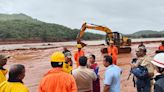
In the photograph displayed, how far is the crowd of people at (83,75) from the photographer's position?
4465 millimetres

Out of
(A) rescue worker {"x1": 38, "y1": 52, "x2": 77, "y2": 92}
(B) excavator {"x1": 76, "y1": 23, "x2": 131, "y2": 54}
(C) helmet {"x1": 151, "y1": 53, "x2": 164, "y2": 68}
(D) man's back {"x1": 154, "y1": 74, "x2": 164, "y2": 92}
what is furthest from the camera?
(B) excavator {"x1": 76, "y1": 23, "x2": 131, "y2": 54}

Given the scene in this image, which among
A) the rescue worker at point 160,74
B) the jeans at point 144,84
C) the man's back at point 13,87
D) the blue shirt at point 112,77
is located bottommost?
the jeans at point 144,84

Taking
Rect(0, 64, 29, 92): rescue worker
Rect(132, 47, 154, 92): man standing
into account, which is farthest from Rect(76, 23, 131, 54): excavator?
Rect(0, 64, 29, 92): rescue worker

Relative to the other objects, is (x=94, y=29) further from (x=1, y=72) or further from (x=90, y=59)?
(x=1, y=72)

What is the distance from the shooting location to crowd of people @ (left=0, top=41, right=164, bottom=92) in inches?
176

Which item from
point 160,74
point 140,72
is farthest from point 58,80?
point 140,72

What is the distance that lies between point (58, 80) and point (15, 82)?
886 millimetres

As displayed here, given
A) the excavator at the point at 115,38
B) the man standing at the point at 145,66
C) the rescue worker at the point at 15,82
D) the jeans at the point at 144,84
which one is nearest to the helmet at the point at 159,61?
the rescue worker at the point at 15,82

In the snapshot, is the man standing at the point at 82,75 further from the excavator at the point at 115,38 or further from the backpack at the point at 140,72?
the excavator at the point at 115,38

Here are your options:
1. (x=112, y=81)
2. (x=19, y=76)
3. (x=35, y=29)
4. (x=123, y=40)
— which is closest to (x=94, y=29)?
(x=123, y=40)

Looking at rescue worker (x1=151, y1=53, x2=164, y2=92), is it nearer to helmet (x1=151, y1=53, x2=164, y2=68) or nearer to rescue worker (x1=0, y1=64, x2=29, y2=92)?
helmet (x1=151, y1=53, x2=164, y2=68)

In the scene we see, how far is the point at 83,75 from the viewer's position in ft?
21.3

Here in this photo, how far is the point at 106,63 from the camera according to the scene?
6859mm

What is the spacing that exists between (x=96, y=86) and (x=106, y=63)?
1.13m
